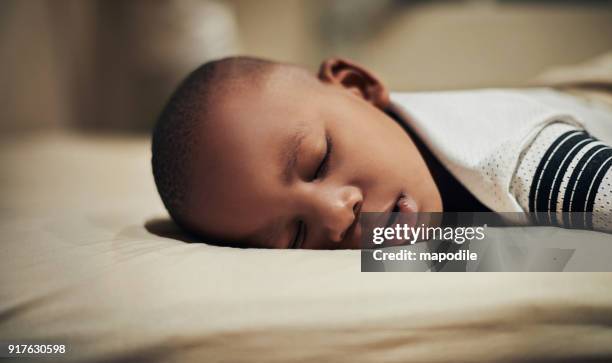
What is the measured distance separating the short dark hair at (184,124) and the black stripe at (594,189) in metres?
0.47

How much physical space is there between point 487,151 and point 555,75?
1.89ft

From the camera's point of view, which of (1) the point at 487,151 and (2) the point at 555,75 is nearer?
(1) the point at 487,151

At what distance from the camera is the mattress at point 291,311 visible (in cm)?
46

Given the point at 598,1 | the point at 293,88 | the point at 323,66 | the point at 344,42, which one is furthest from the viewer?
the point at 344,42

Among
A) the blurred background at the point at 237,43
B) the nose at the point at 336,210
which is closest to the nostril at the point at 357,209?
the nose at the point at 336,210

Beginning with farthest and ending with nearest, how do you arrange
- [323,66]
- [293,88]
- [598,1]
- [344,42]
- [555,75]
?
[344,42] < [598,1] < [555,75] < [323,66] < [293,88]

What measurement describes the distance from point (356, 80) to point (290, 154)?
309 millimetres

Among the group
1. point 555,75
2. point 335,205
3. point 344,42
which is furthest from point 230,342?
point 344,42

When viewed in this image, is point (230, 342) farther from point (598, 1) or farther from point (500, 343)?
point (598, 1)

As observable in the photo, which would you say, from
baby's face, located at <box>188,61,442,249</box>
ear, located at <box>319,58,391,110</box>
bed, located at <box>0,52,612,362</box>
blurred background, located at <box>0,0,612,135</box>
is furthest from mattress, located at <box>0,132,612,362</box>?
blurred background, located at <box>0,0,612,135</box>

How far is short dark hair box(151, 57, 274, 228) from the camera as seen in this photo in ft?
2.29

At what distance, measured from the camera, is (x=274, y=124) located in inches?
26.8

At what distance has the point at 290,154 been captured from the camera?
664mm

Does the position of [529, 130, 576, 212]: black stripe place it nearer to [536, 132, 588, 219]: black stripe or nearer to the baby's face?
[536, 132, 588, 219]: black stripe
